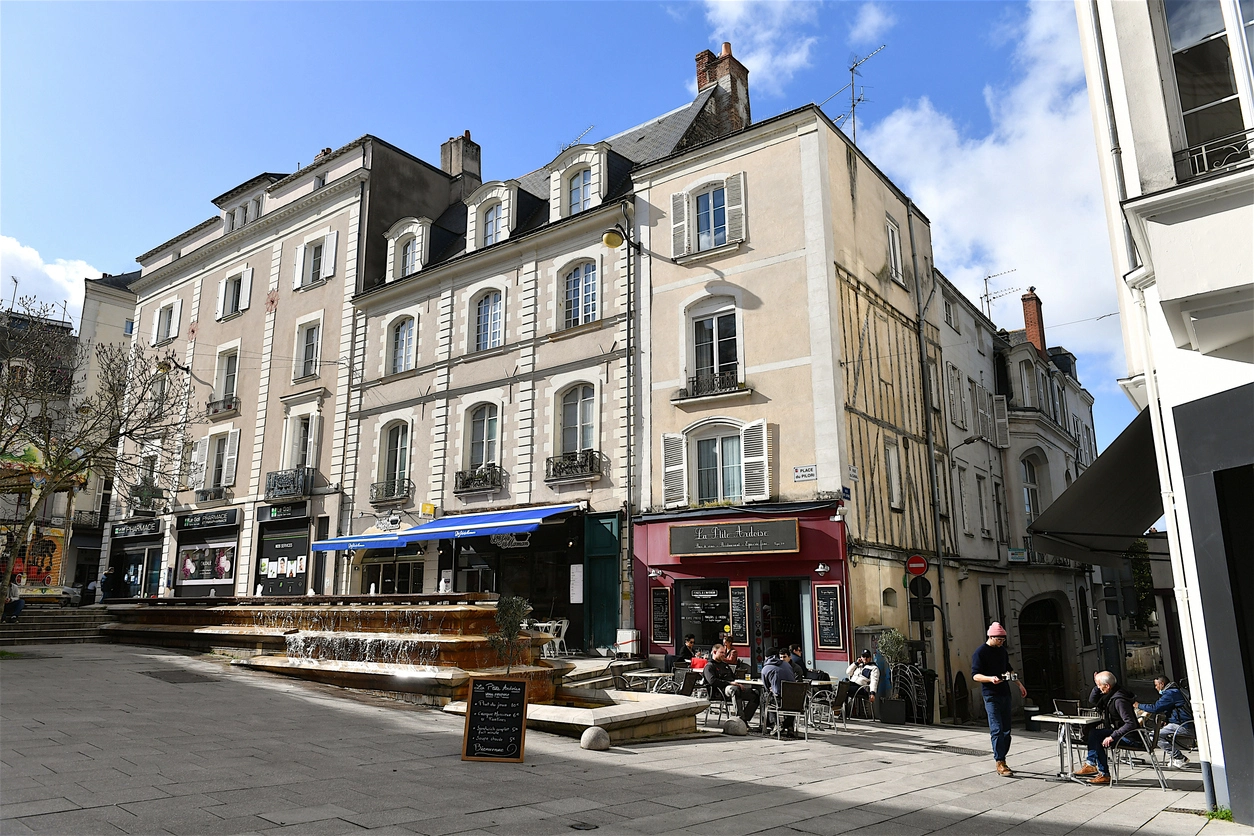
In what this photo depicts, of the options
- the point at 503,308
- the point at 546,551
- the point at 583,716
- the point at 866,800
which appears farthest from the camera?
the point at 503,308

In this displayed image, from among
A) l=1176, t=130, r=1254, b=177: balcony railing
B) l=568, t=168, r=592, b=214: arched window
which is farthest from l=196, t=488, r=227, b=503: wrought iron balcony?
l=1176, t=130, r=1254, b=177: balcony railing

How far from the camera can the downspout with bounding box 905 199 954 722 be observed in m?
18.4

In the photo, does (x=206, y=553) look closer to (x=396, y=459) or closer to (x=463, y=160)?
(x=396, y=459)

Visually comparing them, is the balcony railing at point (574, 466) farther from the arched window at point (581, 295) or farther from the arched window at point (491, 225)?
the arched window at point (491, 225)

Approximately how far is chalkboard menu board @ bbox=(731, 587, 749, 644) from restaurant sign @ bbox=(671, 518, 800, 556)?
887 millimetres

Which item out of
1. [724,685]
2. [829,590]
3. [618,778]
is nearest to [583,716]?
[618,778]

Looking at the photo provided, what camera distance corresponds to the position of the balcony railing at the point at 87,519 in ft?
133

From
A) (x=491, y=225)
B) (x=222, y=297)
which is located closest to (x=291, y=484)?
(x=222, y=297)

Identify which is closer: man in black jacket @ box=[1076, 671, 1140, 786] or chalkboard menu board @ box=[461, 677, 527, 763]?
chalkboard menu board @ box=[461, 677, 527, 763]

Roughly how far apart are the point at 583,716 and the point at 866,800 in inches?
132

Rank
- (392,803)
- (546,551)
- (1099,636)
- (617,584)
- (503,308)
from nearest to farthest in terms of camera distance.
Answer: (392,803), (617,584), (546,551), (503,308), (1099,636)

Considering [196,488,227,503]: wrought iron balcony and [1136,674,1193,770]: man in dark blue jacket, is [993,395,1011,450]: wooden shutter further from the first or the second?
[196,488,227,503]: wrought iron balcony

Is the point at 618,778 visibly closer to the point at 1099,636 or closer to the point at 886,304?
the point at 886,304

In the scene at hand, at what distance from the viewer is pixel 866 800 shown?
7.05 metres
